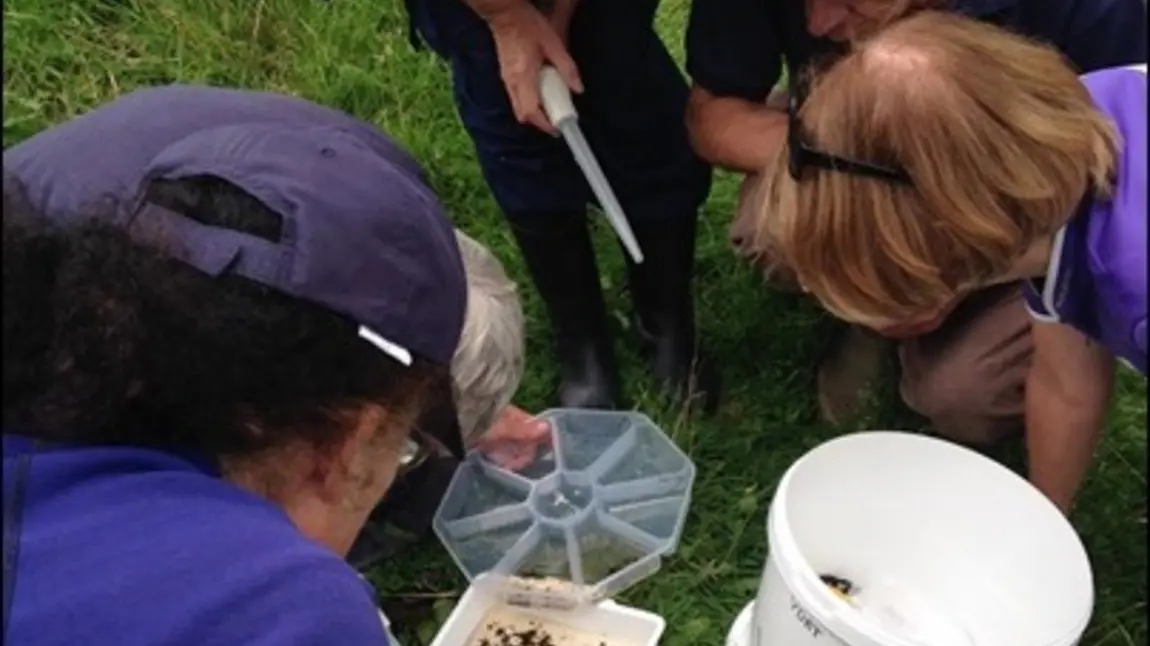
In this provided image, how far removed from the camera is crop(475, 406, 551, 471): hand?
69.3 inches

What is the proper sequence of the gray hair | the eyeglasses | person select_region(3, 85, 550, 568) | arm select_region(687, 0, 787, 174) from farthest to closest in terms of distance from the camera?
arm select_region(687, 0, 787, 174)
the gray hair
the eyeglasses
person select_region(3, 85, 550, 568)

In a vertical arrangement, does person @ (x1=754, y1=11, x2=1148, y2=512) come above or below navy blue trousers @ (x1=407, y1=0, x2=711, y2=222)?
above

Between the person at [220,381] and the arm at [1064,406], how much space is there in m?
0.66

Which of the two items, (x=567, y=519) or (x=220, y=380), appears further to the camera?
(x=567, y=519)

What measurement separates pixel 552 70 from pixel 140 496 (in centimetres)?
76

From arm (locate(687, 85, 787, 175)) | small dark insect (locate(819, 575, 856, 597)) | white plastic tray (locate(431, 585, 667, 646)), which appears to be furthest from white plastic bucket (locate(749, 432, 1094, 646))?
arm (locate(687, 85, 787, 175))

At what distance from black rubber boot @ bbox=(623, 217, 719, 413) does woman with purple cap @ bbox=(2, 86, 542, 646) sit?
30.0 inches

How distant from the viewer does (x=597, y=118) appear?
1.72 metres

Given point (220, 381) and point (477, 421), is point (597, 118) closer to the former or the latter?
point (477, 421)

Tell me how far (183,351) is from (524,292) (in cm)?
108

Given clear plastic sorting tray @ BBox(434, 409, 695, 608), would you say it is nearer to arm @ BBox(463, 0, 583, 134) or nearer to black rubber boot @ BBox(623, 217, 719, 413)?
black rubber boot @ BBox(623, 217, 719, 413)

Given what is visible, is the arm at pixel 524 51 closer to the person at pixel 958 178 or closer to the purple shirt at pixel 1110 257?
the person at pixel 958 178

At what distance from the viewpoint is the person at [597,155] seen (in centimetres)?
162

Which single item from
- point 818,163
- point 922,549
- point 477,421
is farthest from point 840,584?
point 818,163
